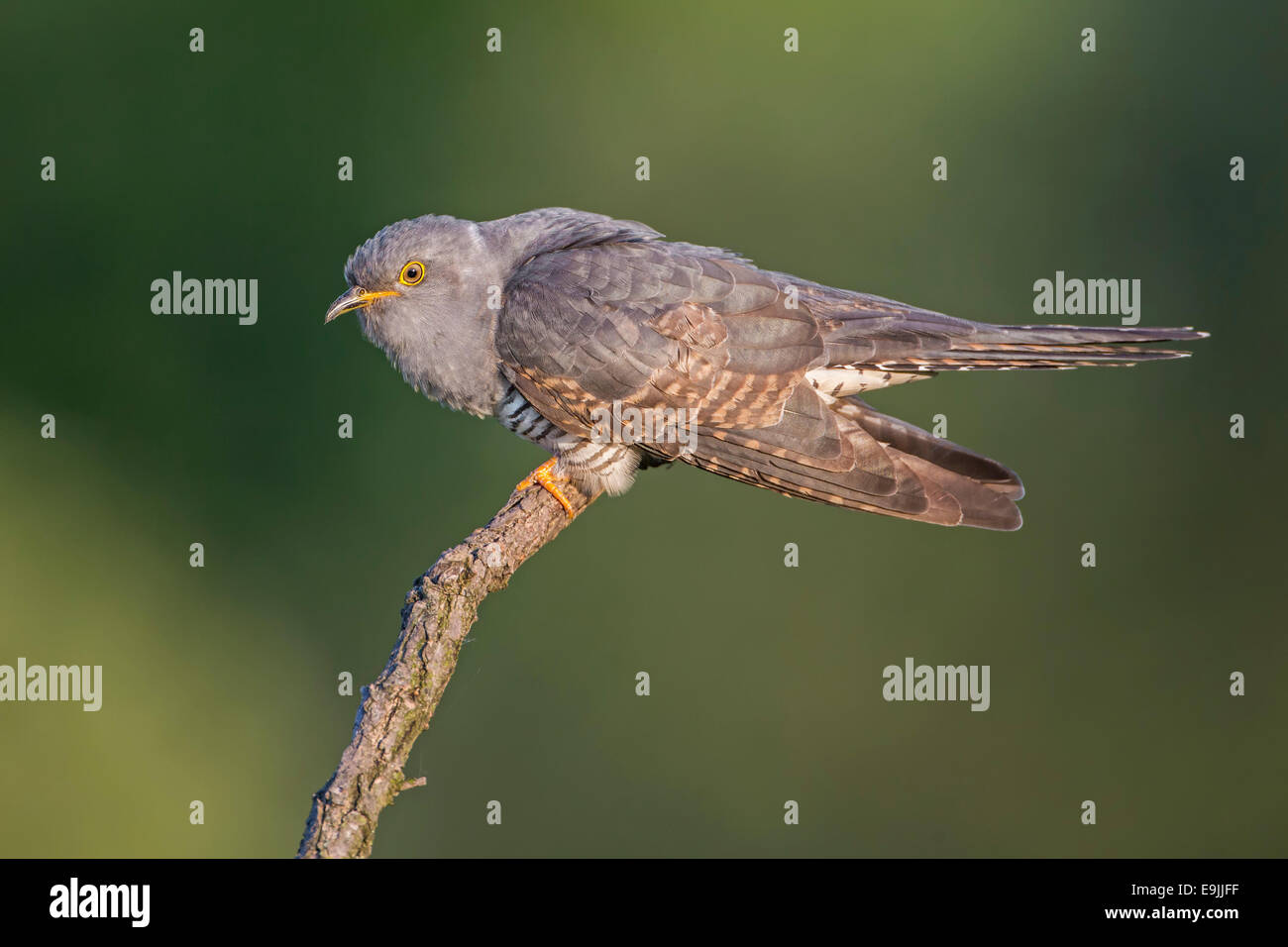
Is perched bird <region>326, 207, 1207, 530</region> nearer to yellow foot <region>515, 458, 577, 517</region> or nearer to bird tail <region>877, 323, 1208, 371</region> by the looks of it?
bird tail <region>877, 323, 1208, 371</region>

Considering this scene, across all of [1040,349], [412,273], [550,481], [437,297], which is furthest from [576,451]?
[1040,349]

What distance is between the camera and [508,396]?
2951 millimetres

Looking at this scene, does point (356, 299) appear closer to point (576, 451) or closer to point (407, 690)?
point (576, 451)

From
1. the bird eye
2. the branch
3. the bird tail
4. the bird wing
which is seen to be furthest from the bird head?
the bird tail

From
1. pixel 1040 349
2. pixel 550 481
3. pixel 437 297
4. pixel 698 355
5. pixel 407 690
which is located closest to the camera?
pixel 407 690

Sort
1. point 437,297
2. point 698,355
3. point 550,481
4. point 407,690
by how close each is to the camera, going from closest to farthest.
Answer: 1. point 407,690
2. point 698,355
3. point 437,297
4. point 550,481

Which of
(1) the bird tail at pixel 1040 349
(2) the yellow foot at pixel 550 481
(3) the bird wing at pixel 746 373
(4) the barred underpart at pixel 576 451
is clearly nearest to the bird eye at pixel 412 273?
(3) the bird wing at pixel 746 373

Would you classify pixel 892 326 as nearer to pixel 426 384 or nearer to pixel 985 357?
pixel 985 357

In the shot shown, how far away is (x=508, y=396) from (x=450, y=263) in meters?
0.40

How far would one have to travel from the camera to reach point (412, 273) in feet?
9.59

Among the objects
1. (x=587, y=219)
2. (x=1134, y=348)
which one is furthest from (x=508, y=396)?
(x=1134, y=348)

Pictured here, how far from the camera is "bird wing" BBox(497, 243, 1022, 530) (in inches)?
106

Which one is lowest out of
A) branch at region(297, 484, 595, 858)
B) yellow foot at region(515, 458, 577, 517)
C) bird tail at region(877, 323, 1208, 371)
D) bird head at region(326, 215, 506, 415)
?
branch at region(297, 484, 595, 858)

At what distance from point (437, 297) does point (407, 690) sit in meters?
1.19
